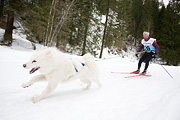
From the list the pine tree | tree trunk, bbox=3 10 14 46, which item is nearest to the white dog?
tree trunk, bbox=3 10 14 46

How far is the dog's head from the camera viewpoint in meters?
1.85

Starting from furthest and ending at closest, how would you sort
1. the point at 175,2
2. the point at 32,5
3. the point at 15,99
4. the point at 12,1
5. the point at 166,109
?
the point at 175,2
the point at 32,5
the point at 12,1
the point at 15,99
the point at 166,109

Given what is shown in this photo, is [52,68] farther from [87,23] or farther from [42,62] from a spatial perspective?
[87,23]

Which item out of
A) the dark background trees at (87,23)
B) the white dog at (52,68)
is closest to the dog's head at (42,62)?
the white dog at (52,68)

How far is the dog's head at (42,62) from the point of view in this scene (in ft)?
6.06

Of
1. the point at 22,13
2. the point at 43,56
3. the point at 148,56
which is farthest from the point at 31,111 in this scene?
the point at 22,13

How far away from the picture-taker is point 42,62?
6.18 ft

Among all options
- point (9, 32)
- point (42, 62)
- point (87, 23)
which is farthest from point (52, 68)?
point (87, 23)

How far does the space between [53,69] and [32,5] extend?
9435 mm

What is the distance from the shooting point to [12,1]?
8.20 m

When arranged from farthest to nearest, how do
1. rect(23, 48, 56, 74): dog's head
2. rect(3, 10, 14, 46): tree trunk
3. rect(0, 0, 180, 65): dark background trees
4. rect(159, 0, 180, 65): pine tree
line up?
rect(159, 0, 180, 65): pine tree < rect(0, 0, 180, 65): dark background trees < rect(3, 10, 14, 46): tree trunk < rect(23, 48, 56, 74): dog's head

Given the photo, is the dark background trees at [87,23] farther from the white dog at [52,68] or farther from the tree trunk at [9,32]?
the white dog at [52,68]

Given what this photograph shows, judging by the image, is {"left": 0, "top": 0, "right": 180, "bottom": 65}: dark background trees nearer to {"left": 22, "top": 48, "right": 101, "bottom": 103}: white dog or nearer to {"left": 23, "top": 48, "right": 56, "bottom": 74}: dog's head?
{"left": 22, "top": 48, "right": 101, "bottom": 103}: white dog

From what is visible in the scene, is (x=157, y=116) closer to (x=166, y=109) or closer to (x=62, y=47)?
(x=166, y=109)
